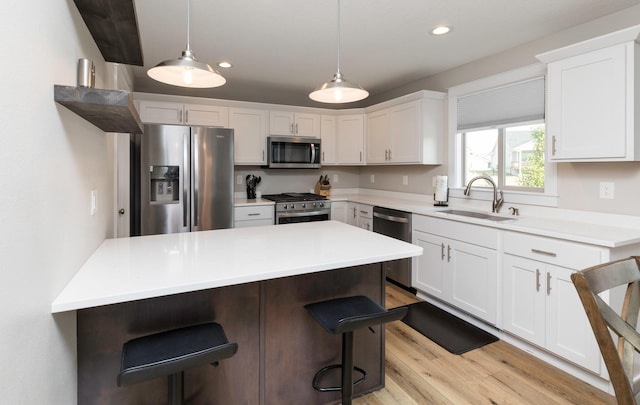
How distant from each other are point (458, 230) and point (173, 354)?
241cm

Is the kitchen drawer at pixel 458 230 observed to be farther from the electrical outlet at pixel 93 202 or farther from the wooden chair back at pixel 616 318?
the electrical outlet at pixel 93 202

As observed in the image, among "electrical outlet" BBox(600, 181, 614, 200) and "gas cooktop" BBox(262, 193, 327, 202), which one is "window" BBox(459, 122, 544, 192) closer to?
"electrical outlet" BBox(600, 181, 614, 200)

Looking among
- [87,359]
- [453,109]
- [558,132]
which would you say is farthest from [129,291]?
[453,109]

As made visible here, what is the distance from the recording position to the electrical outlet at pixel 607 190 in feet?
7.73

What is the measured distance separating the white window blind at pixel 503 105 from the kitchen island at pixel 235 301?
1.94 meters

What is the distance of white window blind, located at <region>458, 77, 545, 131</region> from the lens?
2.84 m

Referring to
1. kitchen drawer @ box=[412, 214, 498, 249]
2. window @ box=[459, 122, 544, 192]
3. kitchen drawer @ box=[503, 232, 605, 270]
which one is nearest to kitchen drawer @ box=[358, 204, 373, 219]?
kitchen drawer @ box=[412, 214, 498, 249]

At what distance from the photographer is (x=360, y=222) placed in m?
4.28

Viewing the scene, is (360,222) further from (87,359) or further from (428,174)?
(87,359)

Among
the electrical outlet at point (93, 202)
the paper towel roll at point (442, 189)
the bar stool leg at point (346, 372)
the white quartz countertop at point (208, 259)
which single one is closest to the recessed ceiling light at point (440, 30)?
the paper towel roll at point (442, 189)

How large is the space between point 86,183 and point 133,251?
0.39 meters

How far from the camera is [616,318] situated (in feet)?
3.30

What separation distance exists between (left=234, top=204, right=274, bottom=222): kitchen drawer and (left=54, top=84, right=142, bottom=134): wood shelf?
8.04ft

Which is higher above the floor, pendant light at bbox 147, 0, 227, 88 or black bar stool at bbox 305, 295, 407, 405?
pendant light at bbox 147, 0, 227, 88
